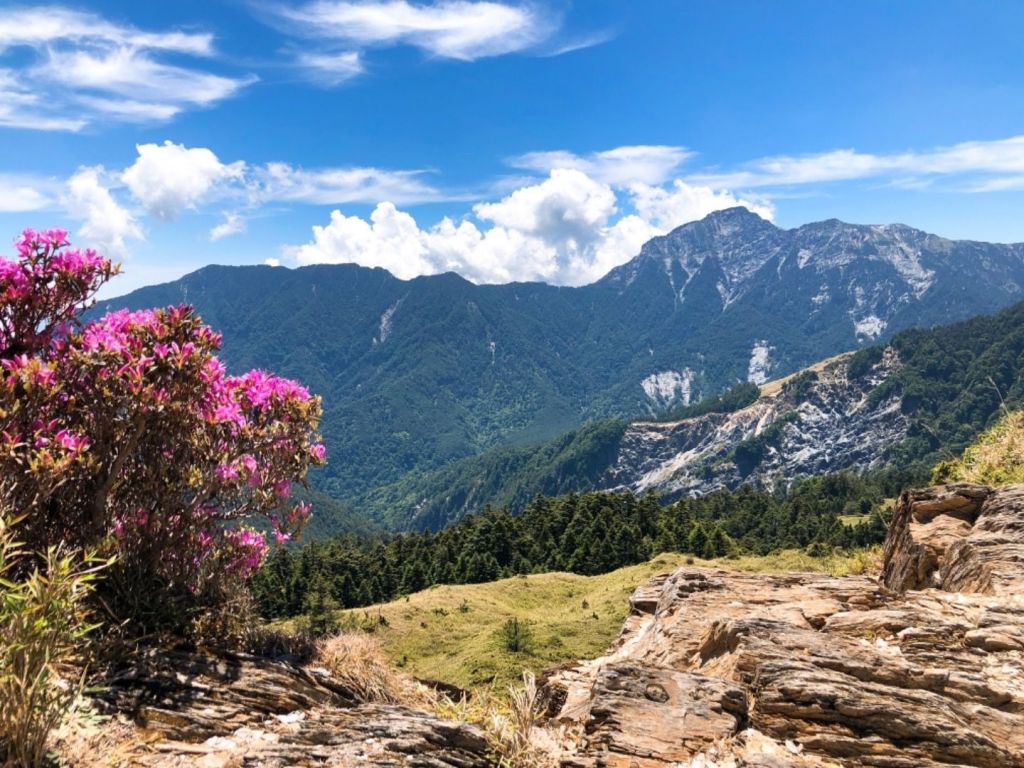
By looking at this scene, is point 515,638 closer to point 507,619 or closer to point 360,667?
point 507,619

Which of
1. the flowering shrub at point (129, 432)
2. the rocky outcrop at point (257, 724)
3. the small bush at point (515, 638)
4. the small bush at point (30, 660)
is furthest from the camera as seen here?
the small bush at point (515, 638)

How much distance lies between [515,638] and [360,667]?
1329 inches

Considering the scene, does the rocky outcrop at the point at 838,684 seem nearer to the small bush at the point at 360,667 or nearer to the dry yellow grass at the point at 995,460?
the small bush at the point at 360,667

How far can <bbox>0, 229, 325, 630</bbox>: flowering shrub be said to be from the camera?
6348 mm

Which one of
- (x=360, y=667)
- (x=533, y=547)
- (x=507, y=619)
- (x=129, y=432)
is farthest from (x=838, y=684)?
(x=533, y=547)

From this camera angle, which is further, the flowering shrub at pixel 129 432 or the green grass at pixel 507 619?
the green grass at pixel 507 619

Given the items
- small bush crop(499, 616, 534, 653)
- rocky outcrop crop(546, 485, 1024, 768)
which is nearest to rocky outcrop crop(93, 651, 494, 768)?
rocky outcrop crop(546, 485, 1024, 768)

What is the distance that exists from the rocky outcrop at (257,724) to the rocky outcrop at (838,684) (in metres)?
1.42

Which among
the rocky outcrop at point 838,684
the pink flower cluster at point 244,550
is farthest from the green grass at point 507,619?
the pink flower cluster at point 244,550

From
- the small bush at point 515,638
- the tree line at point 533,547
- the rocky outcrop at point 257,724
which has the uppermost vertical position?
the rocky outcrop at point 257,724

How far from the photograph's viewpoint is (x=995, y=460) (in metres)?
14.1

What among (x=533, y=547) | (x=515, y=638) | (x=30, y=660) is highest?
(x=30, y=660)

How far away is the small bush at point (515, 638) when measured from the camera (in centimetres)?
3844

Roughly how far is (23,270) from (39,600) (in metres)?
4.49
